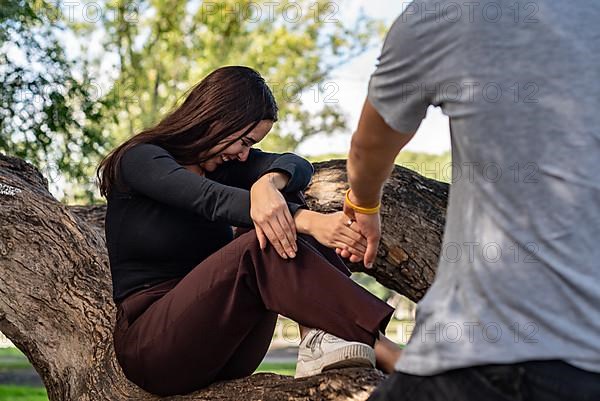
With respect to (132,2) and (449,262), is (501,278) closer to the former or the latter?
(449,262)

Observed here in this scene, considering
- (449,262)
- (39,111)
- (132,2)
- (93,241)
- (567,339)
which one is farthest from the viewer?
(132,2)

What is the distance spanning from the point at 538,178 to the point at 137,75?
15942 millimetres

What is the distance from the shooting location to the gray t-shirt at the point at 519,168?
1.31 meters

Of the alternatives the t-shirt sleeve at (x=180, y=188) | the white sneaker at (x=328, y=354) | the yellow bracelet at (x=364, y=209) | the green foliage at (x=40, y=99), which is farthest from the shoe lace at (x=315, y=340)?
the green foliage at (x=40, y=99)

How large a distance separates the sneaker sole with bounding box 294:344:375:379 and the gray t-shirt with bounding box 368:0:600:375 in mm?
1012

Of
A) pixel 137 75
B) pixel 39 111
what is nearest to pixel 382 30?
pixel 137 75

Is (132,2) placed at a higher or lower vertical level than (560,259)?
higher

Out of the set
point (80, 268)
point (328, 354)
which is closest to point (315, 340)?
point (328, 354)

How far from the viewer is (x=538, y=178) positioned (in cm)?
133

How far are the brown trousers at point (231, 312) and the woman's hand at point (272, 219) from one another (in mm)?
34

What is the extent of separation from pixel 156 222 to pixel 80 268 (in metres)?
0.88

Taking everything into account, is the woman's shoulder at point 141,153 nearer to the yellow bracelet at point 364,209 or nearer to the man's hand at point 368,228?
the man's hand at point 368,228

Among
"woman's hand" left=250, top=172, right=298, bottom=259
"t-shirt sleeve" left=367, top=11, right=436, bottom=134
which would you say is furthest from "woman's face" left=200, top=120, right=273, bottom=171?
"t-shirt sleeve" left=367, top=11, right=436, bottom=134

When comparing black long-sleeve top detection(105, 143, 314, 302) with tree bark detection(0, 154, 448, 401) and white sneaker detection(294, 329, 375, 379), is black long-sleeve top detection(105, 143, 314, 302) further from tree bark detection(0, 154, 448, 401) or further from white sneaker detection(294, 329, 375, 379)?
white sneaker detection(294, 329, 375, 379)
